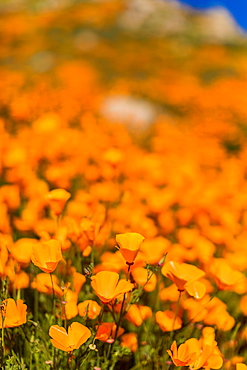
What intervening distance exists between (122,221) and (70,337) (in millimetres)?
1572

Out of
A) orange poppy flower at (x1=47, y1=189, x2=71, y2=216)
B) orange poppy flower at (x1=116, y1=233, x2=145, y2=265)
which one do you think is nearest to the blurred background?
orange poppy flower at (x1=47, y1=189, x2=71, y2=216)

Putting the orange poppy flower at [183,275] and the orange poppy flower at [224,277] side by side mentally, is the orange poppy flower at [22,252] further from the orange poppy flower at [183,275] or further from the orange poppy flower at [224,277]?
the orange poppy flower at [224,277]

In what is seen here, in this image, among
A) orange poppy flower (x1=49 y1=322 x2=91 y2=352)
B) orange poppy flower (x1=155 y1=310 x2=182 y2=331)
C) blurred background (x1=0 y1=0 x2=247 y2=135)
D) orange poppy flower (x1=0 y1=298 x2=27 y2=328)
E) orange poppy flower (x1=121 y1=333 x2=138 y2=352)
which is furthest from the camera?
blurred background (x1=0 y1=0 x2=247 y2=135)

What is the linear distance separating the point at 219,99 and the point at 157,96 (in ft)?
6.94

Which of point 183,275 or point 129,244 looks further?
point 183,275

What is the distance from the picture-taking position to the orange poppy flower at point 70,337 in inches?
41.6

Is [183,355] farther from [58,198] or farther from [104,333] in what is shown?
[58,198]

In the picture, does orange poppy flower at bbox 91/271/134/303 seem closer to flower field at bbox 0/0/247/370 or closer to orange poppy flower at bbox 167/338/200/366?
flower field at bbox 0/0/247/370

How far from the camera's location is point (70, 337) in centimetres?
109

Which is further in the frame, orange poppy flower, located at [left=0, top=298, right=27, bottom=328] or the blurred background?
the blurred background

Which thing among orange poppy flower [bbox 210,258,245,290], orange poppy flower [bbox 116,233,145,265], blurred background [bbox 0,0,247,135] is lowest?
blurred background [bbox 0,0,247,135]

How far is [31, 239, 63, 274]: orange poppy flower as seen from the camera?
116 cm

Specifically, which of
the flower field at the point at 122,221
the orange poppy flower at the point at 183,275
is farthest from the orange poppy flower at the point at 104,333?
the orange poppy flower at the point at 183,275

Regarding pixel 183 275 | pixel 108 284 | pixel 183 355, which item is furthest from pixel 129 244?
pixel 183 355
